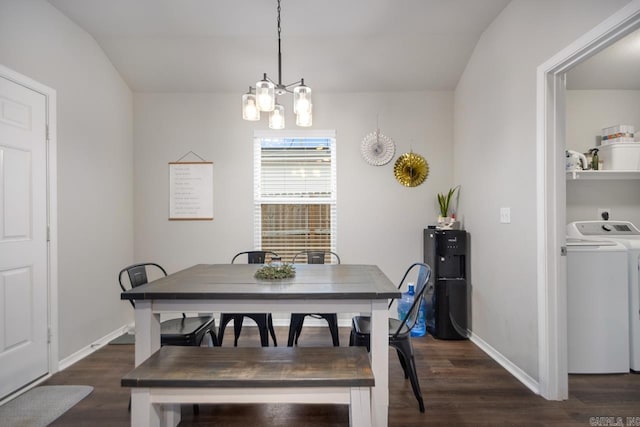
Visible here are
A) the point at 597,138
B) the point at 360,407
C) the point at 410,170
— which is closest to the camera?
the point at 360,407

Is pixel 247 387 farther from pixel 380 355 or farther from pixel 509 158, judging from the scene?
pixel 509 158

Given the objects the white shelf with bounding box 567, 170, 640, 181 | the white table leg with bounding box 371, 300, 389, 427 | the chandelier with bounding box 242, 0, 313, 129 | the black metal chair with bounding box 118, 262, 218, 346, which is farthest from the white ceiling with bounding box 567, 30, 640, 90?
the black metal chair with bounding box 118, 262, 218, 346

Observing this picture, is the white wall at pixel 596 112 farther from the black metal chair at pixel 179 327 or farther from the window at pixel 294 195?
the black metal chair at pixel 179 327

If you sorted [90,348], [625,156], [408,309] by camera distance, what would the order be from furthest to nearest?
[408,309]
[90,348]
[625,156]

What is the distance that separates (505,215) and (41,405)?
3525 mm

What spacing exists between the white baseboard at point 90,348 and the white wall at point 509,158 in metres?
3.54

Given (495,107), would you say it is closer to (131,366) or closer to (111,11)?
(111,11)

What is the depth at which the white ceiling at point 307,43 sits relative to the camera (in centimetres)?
260

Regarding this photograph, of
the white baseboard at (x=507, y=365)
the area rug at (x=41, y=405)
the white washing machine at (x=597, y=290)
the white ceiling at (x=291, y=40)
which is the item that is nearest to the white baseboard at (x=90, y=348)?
the area rug at (x=41, y=405)

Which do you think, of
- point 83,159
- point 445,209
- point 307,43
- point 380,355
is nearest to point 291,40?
point 307,43

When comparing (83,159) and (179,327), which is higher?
(83,159)

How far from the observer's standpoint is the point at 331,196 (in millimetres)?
3543

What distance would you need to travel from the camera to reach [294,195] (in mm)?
3574

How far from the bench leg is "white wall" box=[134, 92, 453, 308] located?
2.13 m
